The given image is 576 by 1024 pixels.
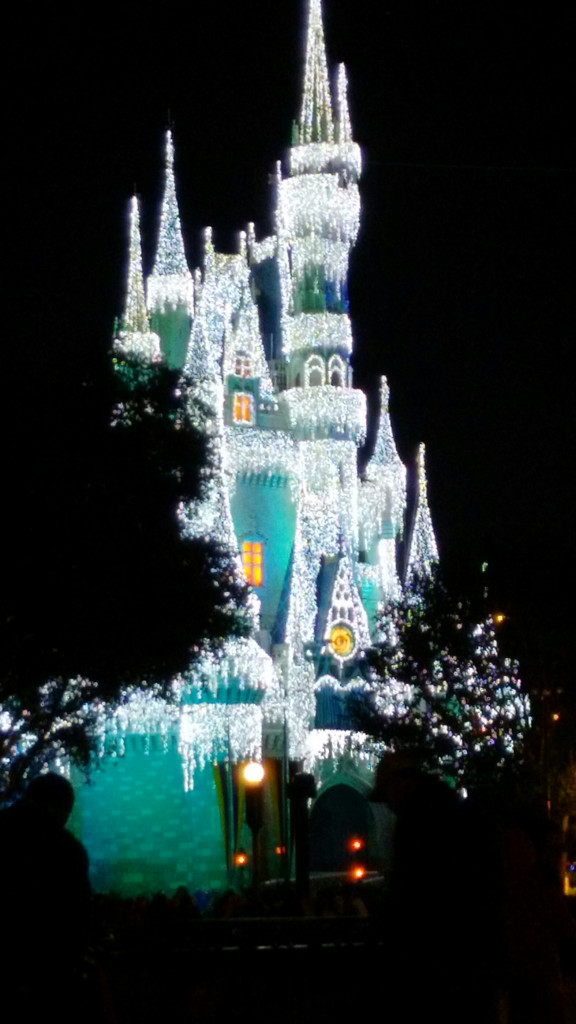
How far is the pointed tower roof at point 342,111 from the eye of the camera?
1900 inches

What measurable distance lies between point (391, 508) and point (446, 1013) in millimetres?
44774

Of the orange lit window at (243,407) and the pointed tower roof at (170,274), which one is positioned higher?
the pointed tower roof at (170,274)

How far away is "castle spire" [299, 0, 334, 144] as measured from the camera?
48.0m

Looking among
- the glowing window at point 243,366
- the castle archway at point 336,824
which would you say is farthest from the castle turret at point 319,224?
the castle archway at point 336,824

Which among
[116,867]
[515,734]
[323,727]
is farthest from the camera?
[323,727]

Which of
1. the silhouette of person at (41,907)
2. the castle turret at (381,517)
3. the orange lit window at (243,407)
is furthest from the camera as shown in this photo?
the castle turret at (381,517)

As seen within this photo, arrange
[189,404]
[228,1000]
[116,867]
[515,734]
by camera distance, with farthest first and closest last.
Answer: [116,867], [515,734], [189,404], [228,1000]

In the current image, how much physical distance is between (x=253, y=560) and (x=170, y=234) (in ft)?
36.8

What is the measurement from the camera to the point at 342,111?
4866cm

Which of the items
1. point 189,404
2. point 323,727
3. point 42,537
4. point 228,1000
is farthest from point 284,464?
point 228,1000

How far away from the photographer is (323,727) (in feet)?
155

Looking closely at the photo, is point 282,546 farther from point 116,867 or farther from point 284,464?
point 116,867

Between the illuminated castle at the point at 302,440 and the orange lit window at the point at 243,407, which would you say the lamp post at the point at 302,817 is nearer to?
the illuminated castle at the point at 302,440

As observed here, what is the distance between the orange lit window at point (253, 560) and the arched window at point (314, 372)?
18.5 ft
